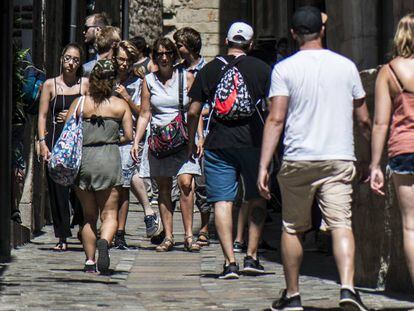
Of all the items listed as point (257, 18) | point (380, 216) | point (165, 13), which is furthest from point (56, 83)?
point (165, 13)

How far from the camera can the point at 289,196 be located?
9.14m

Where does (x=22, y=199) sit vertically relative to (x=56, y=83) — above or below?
below

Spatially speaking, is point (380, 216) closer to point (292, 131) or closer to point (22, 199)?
point (292, 131)

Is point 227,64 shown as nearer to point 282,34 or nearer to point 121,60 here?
point 121,60

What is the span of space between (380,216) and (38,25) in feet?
20.7

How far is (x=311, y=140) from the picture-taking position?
9.05m

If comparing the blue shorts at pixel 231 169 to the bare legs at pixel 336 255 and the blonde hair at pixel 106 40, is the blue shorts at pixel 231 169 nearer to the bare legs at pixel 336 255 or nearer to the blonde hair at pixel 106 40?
the bare legs at pixel 336 255

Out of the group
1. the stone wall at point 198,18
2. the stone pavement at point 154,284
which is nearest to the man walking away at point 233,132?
the stone pavement at point 154,284

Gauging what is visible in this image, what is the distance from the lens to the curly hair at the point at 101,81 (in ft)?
39.2

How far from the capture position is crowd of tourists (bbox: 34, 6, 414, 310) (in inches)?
353

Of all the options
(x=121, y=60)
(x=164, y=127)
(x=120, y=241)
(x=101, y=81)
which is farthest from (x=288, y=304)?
(x=121, y=60)

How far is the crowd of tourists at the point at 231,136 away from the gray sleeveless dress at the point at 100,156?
1 cm

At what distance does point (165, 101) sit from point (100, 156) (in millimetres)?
1949

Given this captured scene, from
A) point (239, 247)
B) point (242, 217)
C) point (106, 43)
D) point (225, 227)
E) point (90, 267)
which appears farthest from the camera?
point (106, 43)
